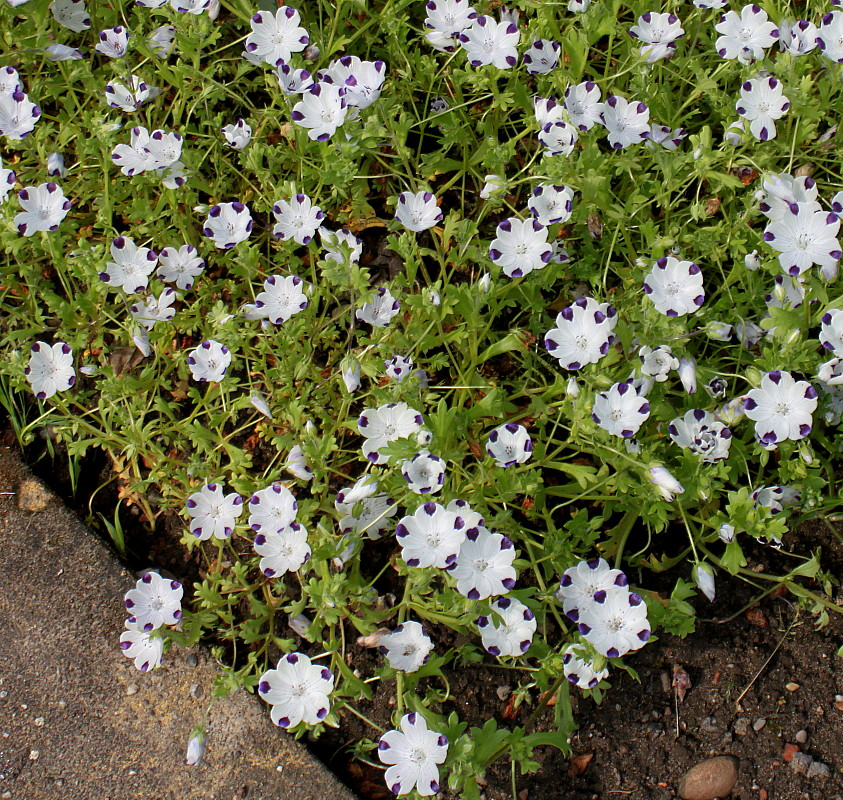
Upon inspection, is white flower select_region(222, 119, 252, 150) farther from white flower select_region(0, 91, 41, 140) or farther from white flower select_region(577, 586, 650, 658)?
white flower select_region(577, 586, 650, 658)

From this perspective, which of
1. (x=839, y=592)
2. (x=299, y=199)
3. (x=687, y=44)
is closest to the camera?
(x=839, y=592)

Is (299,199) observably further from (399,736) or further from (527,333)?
(399,736)

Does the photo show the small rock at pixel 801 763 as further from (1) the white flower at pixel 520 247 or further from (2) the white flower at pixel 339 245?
(2) the white flower at pixel 339 245

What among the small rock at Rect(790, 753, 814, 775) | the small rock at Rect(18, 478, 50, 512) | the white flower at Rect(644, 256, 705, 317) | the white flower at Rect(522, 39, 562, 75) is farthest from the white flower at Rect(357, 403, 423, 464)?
the small rock at Rect(790, 753, 814, 775)

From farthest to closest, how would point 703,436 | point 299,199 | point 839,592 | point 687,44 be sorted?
point 687,44, point 299,199, point 839,592, point 703,436

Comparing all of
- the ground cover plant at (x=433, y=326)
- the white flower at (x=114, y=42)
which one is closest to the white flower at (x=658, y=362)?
the ground cover plant at (x=433, y=326)

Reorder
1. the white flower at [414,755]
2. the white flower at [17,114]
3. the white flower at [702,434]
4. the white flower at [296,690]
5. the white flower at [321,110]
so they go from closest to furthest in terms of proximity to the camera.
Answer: the white flower at [414,755], the white flower at [296,690], the white flower at [702,434], the white flower at [321,110], the white flower at [17,114]

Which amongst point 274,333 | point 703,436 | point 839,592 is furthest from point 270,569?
point 839,592
